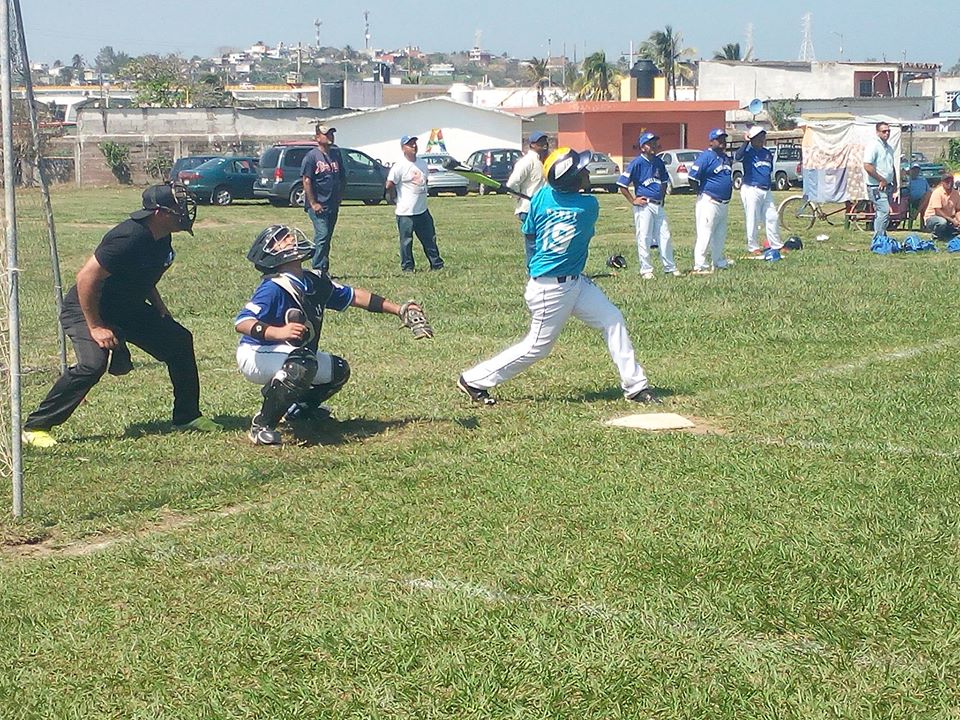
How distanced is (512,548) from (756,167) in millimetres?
13109

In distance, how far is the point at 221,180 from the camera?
3781cm

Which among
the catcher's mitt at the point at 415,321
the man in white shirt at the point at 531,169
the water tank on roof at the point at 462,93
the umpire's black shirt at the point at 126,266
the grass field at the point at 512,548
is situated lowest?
the grass field at the point at 512,548

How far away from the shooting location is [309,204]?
17156 millimetres

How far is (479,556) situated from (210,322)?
28.5ft

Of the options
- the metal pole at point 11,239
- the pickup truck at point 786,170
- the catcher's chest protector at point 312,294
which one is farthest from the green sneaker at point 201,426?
the pickup truck at point 786,170

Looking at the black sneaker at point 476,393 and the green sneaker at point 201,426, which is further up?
the black sneaker at point 476,393

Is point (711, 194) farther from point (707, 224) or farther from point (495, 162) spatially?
point (495, 162)

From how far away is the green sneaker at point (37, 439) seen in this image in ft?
27.2

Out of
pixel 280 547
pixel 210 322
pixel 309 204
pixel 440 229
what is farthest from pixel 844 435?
pixel 440 229

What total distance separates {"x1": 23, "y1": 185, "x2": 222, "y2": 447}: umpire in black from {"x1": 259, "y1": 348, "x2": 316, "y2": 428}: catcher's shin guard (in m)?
0.86

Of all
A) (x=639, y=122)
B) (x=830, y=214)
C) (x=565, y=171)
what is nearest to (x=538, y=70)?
(x=639, y=122)

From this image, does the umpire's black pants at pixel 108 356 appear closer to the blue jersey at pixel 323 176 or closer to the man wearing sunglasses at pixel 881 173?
the blue jersey at pixel 323 176

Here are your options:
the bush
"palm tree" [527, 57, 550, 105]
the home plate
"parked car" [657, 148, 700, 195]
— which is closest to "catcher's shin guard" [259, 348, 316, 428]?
the home plate

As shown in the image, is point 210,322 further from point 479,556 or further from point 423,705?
point 423,705
